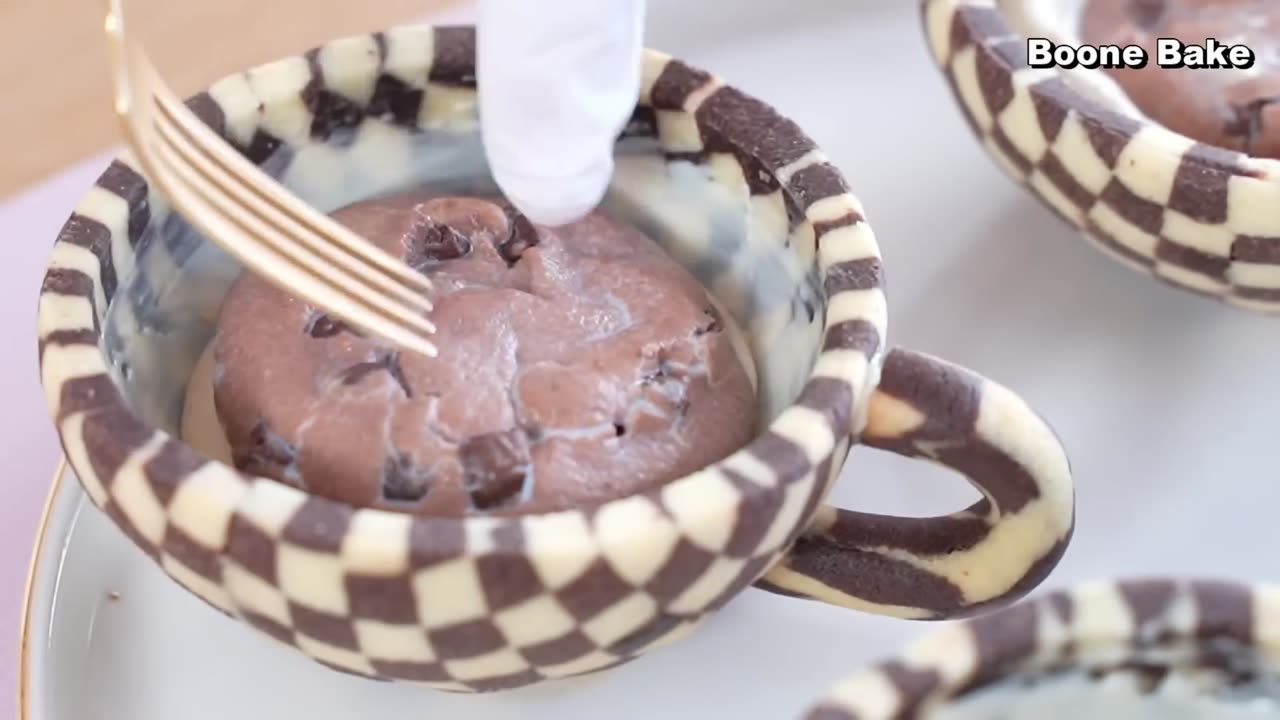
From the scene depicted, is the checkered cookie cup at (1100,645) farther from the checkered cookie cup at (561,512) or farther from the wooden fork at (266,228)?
the wooden fork at (266,228)

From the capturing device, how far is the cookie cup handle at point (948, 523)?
47cm

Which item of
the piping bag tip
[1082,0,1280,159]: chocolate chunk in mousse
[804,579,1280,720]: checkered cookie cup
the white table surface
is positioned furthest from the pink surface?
[1082,0,1280,159]: chocolate chunk in mousse

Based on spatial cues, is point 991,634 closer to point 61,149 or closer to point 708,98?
point 708,98

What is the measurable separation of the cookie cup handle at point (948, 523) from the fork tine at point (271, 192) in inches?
7.3

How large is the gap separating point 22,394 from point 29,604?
149 mm

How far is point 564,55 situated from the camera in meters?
0.49

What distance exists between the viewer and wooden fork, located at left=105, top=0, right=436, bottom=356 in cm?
47

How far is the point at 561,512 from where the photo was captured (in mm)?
436

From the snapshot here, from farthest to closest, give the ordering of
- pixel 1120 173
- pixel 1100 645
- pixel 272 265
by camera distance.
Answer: pixel 1120 173 < pixel 272 265 < pixel 1100 645

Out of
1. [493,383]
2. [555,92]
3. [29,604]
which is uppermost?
[555,92]

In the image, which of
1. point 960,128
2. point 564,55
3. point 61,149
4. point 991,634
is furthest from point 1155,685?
point 61,149

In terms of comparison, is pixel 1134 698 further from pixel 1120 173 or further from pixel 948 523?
pixel 1120 173

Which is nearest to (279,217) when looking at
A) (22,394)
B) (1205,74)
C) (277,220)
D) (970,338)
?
(277,220)

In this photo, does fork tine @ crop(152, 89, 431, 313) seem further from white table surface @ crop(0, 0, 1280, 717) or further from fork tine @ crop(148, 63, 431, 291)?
white table surface @ crop(0, 0, 1280, 717)
